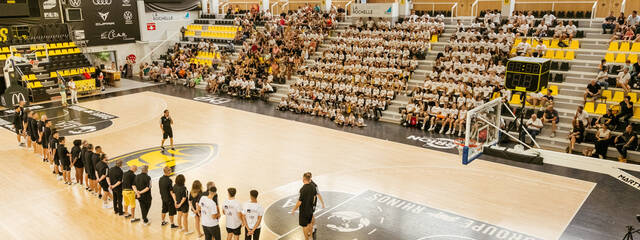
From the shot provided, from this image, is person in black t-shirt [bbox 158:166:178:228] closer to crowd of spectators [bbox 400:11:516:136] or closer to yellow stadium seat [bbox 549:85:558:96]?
crowd of spectators [bbox 400:11:516:136]

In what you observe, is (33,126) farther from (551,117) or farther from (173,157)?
(551,117)

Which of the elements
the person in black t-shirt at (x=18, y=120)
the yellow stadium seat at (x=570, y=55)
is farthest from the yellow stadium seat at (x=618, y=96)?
the person in black t-shirt at (x=18, y=120)

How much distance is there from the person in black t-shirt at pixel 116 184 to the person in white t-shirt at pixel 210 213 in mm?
2416

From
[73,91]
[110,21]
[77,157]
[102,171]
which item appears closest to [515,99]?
[102,171]

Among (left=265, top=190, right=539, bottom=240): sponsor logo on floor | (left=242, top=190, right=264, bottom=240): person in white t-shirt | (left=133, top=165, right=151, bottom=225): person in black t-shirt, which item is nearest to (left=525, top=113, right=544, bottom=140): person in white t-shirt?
(left=265, top=190, right=539, bottom=240): sponsor logo on floor

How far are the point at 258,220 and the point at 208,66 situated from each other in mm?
21009

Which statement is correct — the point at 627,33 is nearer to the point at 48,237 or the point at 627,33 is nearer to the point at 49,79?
the point at 48,237

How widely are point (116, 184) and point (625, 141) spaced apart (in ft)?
42.4

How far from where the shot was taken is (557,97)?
52.1ft

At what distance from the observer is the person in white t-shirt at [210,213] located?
7.05 metres

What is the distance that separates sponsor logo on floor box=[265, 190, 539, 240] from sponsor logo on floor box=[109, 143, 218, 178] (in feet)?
12.3

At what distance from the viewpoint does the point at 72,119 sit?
17734 millimetres

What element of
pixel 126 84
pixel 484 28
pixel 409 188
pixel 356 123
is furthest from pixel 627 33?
pixel 126 84

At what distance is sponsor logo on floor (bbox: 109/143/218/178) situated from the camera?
12250 millimetres
